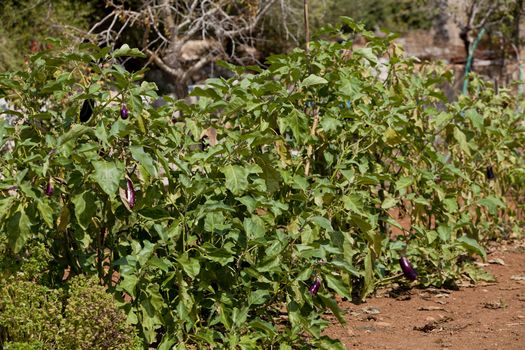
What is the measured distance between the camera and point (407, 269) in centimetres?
459

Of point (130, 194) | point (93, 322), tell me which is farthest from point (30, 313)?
point (130, 194)

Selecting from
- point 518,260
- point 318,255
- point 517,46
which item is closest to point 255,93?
point 318,255

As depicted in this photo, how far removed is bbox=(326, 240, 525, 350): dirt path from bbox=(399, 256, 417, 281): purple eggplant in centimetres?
18

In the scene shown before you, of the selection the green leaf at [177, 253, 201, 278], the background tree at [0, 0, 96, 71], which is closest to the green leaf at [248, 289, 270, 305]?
the green leaf at [177, 253, 201, 278]

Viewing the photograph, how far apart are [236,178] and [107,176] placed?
1.72 ft

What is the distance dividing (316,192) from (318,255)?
1.63ft

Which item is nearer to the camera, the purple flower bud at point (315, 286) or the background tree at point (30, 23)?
the purple flower bud at point (315, 286)

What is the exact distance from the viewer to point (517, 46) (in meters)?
15.5

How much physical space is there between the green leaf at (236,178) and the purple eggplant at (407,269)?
146 cm

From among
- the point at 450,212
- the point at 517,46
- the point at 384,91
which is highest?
the point at 384,91

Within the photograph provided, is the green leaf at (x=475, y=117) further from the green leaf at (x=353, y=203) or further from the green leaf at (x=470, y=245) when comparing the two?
the green leaf at (x=353, y=203)

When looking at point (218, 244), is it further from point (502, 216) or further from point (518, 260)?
point (502, 216)

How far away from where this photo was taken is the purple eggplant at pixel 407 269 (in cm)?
459

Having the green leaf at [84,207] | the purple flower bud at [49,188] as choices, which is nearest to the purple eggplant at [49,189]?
the purple flower bud at [49,188]
